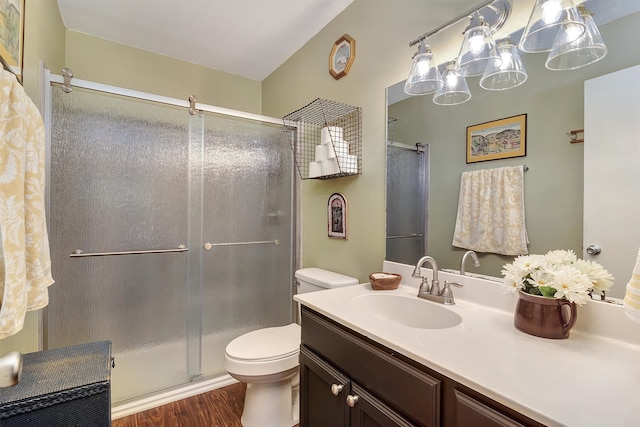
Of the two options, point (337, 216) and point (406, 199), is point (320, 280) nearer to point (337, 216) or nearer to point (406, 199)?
point (337, 216)

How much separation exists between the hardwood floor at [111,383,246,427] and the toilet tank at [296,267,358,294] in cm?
79

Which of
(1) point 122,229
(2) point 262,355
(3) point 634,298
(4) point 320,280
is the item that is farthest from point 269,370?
(3) point 634,298

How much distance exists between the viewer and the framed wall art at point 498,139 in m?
1.09

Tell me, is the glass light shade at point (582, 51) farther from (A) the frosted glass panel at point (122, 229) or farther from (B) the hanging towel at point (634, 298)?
(A) the frosted glass panel at point (122, 229)

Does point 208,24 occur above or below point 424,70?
above

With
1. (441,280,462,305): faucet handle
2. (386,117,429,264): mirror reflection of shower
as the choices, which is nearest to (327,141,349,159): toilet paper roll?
(386,117,429,264): mirror reflection of shower

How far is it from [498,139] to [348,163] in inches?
30.9

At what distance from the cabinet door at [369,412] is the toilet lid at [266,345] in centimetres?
63

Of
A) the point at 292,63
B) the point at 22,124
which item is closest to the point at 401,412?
the point at 22,124

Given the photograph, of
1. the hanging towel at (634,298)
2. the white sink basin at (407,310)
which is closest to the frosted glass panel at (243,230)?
the white sink basin at (407,310)

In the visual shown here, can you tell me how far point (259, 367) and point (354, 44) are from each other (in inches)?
73.6

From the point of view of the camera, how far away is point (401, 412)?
2.77ft

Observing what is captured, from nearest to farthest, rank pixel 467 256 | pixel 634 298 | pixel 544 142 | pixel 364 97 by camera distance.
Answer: pixel 634 298 → pixel 544 142 → pixel 467 256 → pixel 364 97

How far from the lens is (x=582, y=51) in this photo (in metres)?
0.93
